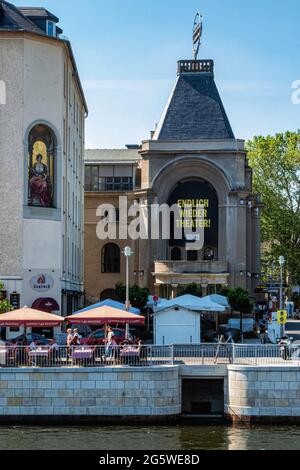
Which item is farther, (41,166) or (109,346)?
(41,166)

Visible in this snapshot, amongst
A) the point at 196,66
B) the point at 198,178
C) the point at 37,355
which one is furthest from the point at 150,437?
the point at 196,66

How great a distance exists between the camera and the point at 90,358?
1564 inches

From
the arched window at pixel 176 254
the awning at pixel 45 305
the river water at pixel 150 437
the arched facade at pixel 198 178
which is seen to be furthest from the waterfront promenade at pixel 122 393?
the arched window at pixel 176 254

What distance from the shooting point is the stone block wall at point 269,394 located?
128 ft

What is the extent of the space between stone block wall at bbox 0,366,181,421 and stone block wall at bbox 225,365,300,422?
2.95m

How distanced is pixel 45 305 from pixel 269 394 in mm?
20707

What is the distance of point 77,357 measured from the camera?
39656mm

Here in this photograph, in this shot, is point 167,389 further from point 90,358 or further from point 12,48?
point 12,48

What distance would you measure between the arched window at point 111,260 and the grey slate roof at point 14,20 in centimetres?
2812

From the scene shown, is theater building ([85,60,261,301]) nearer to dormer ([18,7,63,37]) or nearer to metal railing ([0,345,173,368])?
dormer ([18,7,63,37])

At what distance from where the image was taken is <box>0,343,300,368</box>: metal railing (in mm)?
39844

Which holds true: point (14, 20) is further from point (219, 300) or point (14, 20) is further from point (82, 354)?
point (82, 354)

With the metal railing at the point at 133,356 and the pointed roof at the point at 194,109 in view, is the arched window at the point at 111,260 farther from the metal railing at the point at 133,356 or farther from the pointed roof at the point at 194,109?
the metal railing at the point at 133,356
